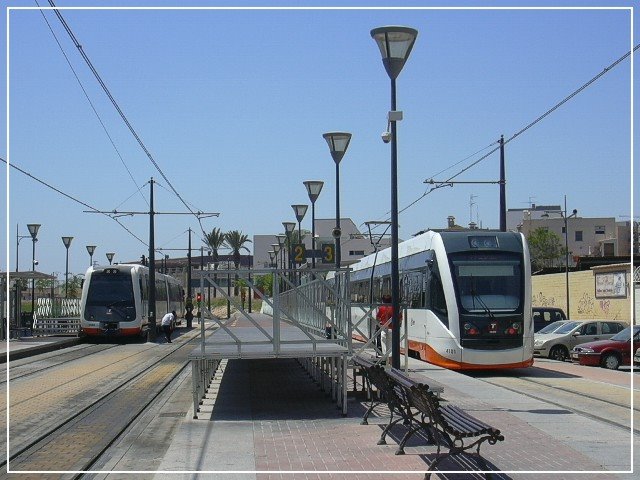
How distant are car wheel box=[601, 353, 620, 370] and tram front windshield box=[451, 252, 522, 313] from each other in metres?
5.67

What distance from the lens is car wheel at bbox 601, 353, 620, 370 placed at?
27.1m

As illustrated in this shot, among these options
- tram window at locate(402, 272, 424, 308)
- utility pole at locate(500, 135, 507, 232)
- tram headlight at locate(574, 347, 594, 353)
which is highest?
utility pole at locate(500, 135, 507, 232)

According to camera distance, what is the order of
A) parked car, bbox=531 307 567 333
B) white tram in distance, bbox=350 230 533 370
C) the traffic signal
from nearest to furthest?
1. white tram in distance, bbox=350 230 533 370
2. the traffic signal
3. parked car, bbox=531 307 567 333

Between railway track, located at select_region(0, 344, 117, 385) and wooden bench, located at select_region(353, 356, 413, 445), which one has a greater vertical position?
wooden bench, located at select_region(353, 356, 413, 445)

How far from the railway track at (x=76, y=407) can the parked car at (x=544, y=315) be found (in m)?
14.6

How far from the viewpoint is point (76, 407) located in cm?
1700

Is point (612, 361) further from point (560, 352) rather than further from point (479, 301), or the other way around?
point (479, 301)

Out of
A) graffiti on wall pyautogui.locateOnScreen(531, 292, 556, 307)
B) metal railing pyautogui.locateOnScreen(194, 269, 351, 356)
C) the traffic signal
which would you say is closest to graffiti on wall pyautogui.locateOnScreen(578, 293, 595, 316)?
graffiti on wall pyautogui.locateOnScreen(531, 292, 556, 307)

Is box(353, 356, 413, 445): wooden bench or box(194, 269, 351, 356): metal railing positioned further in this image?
box(194, 269, 351, 356): metal railing

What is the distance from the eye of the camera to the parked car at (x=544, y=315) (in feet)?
124

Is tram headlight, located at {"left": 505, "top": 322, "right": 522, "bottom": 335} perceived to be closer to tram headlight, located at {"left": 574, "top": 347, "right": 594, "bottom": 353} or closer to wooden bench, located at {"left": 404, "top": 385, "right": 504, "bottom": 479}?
tram headlight, located at {"left": 574, "top": 347, "right": 594, "bottom": 353}

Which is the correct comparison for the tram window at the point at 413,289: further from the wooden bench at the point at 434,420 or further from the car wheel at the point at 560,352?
the wooden bench at the point at 434,420

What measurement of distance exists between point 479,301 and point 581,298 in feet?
73.1

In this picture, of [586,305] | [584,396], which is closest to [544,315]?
[586,305]
